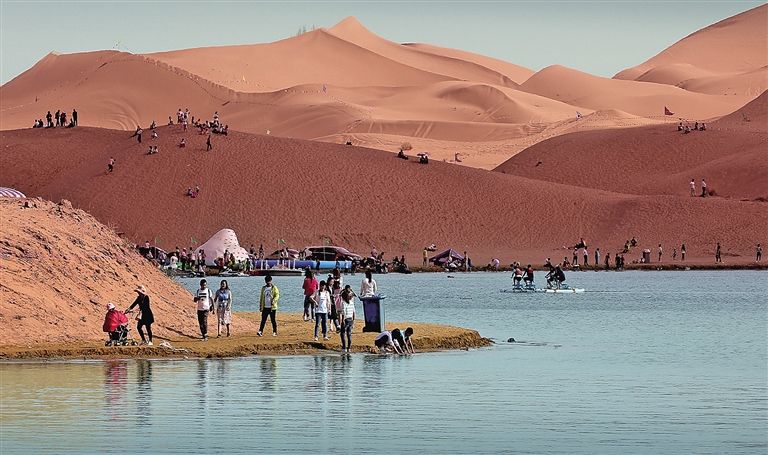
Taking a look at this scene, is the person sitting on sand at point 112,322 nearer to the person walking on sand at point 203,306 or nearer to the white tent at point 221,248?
the person walking on sand at point 203,306

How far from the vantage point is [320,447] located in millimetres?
22453

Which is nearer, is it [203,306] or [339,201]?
[203,306]

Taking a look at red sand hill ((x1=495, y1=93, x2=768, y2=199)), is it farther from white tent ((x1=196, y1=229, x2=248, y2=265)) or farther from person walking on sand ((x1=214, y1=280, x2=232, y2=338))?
person walking on sand ((x1=214, y1=280, x2=232, y2=338))

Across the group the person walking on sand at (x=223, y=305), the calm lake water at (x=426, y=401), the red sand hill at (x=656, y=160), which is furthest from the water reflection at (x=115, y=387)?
the red sand hill at (x=656, y=160)

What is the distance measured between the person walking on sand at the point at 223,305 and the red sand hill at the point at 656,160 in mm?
107821

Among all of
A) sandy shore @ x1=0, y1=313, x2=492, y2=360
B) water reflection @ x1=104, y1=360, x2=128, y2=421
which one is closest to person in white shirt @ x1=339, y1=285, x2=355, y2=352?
sandy shore @ x1=0, y1=313, x2=492, y2=360

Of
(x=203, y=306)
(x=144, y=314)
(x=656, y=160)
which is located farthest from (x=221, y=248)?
(x=144, y=314)

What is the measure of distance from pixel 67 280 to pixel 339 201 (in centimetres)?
9263

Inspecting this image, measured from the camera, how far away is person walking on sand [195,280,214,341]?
→ 38438 mm

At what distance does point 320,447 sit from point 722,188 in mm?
128159

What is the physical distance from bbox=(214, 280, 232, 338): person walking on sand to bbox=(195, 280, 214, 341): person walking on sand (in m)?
0.22

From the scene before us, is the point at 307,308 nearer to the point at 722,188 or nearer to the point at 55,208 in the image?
the point at 55,208

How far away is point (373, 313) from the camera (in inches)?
1629

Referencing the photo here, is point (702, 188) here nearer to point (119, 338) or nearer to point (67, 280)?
point (67, 280)
